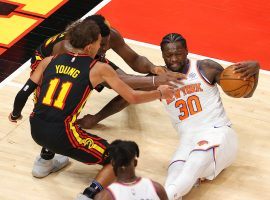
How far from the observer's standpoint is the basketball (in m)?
5.79

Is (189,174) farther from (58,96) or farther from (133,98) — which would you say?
(58,96)

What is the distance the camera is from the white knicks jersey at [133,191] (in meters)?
4.16

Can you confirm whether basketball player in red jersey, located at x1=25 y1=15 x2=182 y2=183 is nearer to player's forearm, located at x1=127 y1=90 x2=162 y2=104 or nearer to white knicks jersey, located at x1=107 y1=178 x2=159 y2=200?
player's forearm, located at x1=127 y1=90 x2=162 y2=104

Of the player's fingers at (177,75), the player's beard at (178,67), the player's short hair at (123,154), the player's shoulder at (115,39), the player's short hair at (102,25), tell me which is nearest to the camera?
the player's short hair at (123,154)

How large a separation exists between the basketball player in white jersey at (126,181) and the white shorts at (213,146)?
1.52m

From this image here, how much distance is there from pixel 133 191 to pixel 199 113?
1.92m

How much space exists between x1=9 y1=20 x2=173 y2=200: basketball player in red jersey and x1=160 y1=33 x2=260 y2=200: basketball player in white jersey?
492 millimetres

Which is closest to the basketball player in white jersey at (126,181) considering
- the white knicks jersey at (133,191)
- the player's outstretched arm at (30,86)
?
the white knicks jersey at (133,191)

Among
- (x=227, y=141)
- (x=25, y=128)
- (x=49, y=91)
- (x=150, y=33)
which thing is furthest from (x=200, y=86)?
(x=150, y=33)

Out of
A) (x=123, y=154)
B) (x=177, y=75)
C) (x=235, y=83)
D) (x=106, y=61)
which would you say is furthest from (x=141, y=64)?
(x=123, y=154)

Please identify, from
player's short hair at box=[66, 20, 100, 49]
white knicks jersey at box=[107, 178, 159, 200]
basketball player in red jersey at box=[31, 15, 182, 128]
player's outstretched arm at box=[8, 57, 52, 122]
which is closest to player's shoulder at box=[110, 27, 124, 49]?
basketball player in red jersey at box=[31, 15, 182, 128]

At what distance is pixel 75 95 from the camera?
5355 millimetres

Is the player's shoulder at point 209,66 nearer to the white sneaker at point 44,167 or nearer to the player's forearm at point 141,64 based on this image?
the player's forearm at point 141,64

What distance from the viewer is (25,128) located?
6.59m
